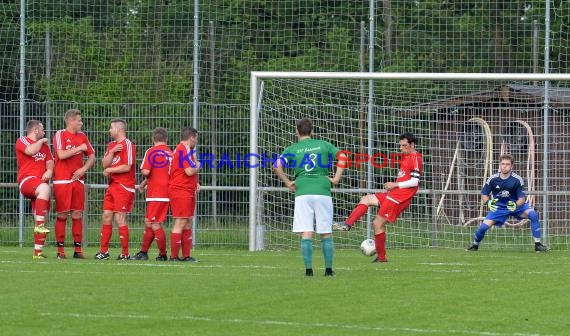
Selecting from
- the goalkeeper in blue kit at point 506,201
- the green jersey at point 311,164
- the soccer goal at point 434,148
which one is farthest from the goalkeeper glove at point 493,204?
the green jersey at point 311,164

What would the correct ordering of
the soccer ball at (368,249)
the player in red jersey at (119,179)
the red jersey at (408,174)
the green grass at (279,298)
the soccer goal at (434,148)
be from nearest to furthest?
1. the green grass at (279,298)
2. the red jersey at (408,174)
3. the player in red jersey at (119,179)
4. the soccer ball at (368,249)
5. the soccer goal at (434,148)

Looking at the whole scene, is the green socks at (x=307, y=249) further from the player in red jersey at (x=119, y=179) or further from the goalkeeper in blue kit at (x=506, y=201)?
the goalkeeper in blue kit at (x=506, y=201)

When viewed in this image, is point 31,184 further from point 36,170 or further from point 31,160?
point 31,160

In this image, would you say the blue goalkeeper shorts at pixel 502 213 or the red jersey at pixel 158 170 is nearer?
the red jersey at pixel 158 170

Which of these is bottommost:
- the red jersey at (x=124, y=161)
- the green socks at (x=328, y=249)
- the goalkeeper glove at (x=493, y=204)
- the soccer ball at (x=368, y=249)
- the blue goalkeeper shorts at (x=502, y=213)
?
the soccer ball at (x=368, y=249)

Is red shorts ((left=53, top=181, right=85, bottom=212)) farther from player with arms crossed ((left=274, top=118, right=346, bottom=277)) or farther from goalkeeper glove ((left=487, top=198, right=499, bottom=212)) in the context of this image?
goalkeeper glove ((left=487, top=198, right=499, bottom=212))

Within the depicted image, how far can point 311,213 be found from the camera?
13617 mm

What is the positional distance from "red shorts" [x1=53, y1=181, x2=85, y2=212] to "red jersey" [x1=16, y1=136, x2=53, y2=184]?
0.31m

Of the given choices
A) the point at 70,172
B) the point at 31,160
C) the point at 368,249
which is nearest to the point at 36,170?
the point at 31,160

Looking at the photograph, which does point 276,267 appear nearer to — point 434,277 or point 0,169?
point 434,277

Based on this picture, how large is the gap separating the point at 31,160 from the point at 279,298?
6787mm

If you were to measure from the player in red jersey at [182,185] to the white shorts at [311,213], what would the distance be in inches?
125

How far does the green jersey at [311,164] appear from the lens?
13.5 m

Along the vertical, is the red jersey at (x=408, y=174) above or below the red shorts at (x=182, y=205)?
above
